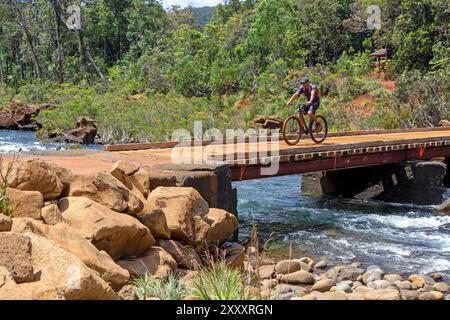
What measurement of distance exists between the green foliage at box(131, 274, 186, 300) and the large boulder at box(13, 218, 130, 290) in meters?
0.25

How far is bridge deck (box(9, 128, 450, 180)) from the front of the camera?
1083cm

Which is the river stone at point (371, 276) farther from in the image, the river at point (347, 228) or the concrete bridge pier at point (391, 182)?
the concrete bridge pier at point (391, 182)

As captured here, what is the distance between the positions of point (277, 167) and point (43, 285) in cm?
889

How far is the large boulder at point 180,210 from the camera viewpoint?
7910mm

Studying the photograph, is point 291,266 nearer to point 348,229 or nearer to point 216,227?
point 216,227

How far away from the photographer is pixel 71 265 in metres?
4.82

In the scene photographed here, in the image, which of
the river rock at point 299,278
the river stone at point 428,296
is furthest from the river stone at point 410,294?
the river rock at point 299,278

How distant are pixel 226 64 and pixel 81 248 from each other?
147 feet

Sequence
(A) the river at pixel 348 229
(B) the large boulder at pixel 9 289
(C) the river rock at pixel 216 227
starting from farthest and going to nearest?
(A) the river at pixel 348 229 < (C) the river rock at pixel 216 227 < (B) the large boulder at pixel 9 289

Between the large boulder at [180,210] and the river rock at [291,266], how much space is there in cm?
186

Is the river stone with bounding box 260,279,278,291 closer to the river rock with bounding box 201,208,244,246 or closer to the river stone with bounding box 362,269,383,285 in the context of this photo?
the river rock with bounding box 201,208,244,246

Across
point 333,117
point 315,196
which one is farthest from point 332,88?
point 315,196

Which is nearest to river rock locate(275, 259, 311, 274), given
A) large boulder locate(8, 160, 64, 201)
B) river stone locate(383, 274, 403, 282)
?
river stone locate(383, 274, 403, 282)

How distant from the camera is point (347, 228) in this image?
13758 millimetres
